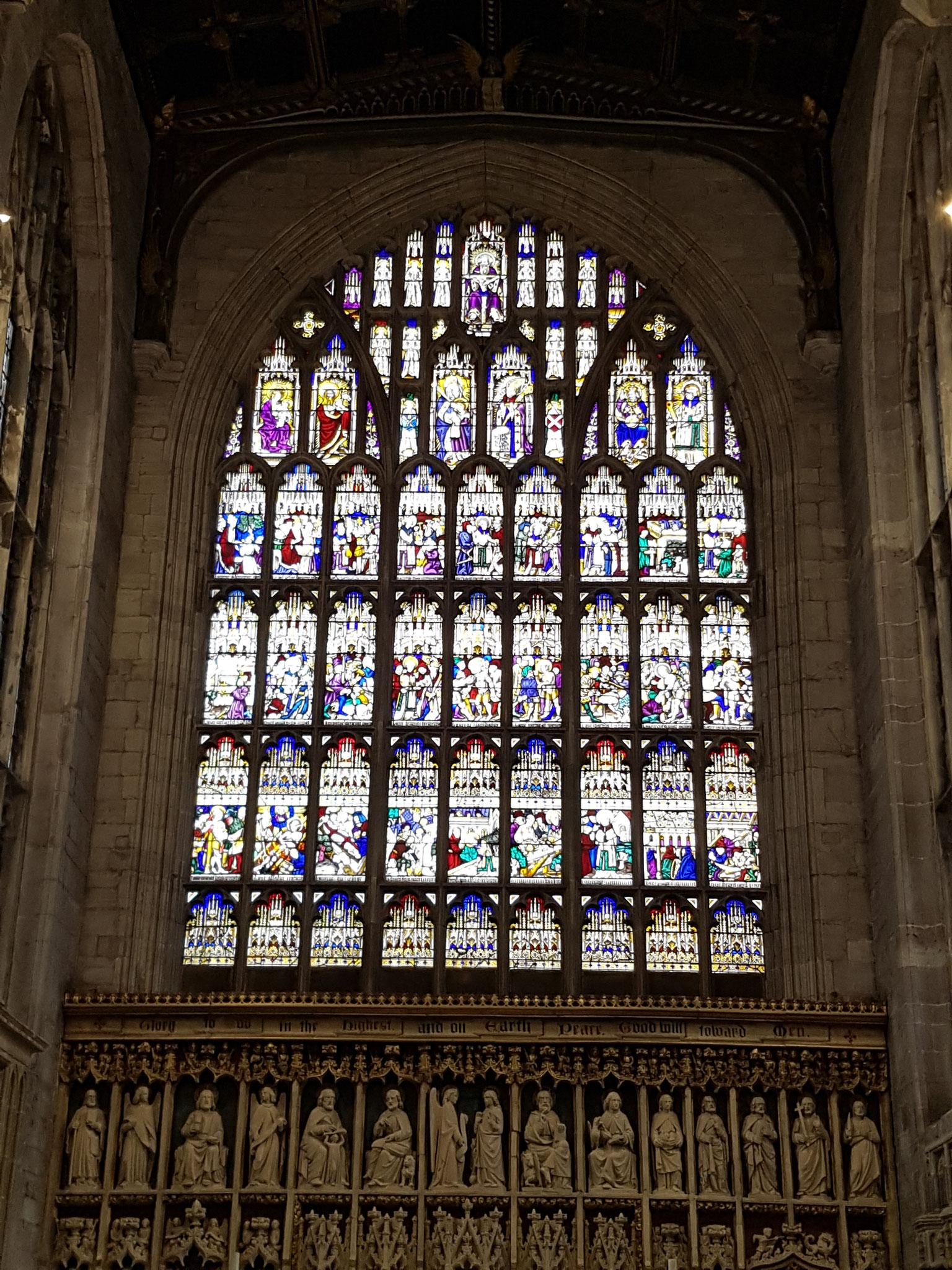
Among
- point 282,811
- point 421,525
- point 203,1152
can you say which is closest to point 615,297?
point 421,525

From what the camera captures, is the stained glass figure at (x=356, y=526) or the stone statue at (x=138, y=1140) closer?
the stone statue at (x=138, y=1140)

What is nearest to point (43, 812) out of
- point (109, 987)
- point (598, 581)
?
point (109, 987)

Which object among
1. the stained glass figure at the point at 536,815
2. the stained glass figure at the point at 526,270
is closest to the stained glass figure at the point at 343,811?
the stained glass figure at the point at 536,815

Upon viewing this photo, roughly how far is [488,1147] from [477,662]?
4.48 m

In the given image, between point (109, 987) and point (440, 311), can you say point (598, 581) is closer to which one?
point (440, 311)

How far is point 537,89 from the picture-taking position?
1805 cm

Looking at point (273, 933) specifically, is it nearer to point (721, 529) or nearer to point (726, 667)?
point (726, 667)

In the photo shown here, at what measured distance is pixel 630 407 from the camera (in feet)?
58.4

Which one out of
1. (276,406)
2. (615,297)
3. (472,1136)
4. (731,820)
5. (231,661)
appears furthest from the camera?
(615,297)

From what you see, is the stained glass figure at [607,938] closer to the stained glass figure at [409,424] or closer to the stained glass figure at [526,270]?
the stained glass figure at [409,424]

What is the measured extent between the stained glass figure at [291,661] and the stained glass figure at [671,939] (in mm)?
Result: 3560

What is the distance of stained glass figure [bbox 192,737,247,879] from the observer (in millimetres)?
15922

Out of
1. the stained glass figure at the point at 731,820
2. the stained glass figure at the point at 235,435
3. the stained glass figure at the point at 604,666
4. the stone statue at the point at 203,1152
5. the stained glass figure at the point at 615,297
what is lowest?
the stone statue at the point at 203,1152

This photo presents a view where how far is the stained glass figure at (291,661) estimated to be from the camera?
54.1 ft
